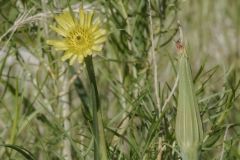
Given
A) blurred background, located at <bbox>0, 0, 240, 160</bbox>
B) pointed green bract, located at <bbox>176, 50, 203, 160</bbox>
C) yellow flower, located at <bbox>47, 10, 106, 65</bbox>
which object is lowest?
pointed green bract, located at <bbox>176, 50, 203, 160</bbox>

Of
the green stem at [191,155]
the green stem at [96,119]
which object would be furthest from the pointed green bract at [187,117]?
the green stem at [96,119]

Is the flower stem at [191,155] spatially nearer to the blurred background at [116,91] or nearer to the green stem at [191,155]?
the green stem at [191,155]

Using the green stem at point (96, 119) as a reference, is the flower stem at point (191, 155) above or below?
below

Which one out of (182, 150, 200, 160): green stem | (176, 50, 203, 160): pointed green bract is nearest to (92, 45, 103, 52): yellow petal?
(176, 50, 203, 160): pointed green bract

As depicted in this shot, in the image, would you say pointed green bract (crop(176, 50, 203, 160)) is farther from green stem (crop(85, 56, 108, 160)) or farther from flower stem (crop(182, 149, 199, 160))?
green stem (crop(85, 56, 108, 160))

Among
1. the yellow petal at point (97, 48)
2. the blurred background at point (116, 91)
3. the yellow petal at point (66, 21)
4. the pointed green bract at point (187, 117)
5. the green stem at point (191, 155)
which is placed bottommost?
the green stem at point (191, 155)

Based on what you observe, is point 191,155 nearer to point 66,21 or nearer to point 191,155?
point 191,155

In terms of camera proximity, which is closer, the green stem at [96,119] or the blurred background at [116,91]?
the green stem at [96,119]
